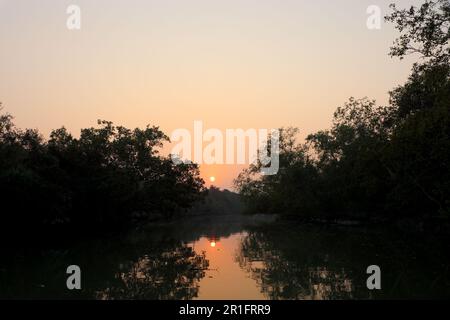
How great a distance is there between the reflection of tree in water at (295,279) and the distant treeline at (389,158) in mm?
10407

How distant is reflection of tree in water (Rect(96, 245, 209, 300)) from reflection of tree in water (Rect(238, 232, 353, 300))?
7.42 feet

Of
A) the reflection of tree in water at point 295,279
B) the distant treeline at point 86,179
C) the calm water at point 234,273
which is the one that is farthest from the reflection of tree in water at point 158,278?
the distant treeline at point 86,179

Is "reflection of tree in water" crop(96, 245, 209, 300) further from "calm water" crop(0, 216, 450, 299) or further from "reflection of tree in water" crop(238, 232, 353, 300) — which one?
"reflection of tree in water" crop(238, 232, 353, 300)

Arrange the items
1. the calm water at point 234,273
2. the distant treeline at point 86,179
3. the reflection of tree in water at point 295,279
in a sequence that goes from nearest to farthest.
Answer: the reflection of tree in water at point 295,279
the calm water at point 234,273
the distant treeline at point 86,179

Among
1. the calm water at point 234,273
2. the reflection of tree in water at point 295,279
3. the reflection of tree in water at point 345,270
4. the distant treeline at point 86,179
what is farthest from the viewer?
the distant treeline at point 86,179

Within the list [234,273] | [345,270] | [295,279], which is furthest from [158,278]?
[345,270]

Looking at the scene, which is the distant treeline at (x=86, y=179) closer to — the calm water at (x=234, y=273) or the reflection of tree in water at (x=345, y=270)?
the calm water at (x=234, y=273)

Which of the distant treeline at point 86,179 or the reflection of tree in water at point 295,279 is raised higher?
the distant treeline at point 86,179

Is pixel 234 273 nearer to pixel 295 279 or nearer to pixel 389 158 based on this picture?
pixel 295 279

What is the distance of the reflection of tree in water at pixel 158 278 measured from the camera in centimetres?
1457

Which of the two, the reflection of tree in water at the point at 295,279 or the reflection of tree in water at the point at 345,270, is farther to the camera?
the reflection of tree in water at the point at 345,270

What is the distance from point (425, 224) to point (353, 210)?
56.6ft

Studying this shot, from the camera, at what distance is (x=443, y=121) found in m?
27.1
